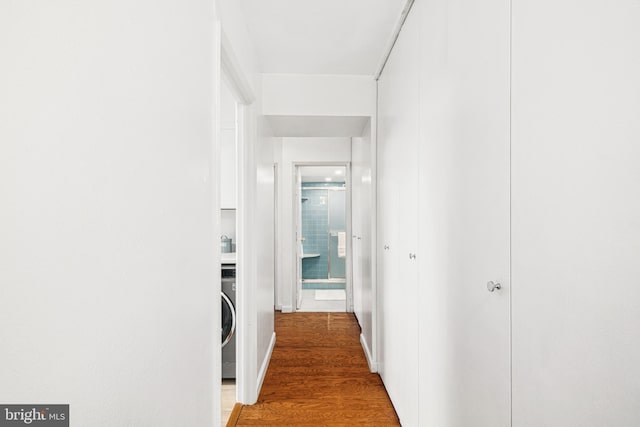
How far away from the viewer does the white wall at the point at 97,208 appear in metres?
0.51

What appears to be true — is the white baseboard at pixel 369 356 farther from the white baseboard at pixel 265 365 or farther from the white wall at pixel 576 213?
the white wall at pixel 576 213

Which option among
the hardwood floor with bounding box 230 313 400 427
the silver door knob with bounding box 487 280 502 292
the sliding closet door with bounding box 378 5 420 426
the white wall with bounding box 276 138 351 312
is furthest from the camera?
the white wall with bounding box 276 138 351 312

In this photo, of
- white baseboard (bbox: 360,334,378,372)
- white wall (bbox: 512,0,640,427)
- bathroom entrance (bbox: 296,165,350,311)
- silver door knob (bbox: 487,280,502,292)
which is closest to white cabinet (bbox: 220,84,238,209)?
white baseboard (bbox: 360,334,378,372)

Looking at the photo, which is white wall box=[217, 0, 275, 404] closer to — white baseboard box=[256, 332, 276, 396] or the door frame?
white baseboard box=[256, 332, 276, 396]

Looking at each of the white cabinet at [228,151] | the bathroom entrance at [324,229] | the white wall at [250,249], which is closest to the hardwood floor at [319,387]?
the white wall at [250,249]

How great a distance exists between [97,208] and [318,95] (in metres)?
2.62

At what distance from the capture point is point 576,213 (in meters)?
0.72

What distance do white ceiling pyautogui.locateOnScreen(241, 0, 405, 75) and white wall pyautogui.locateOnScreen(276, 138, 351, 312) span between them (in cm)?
187

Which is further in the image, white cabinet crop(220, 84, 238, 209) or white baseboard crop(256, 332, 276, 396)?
white cabinet crop(220, 84, 238, 209)

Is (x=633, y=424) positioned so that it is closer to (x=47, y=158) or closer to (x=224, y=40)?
(x=47, y=158)

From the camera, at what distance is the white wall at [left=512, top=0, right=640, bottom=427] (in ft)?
2.02

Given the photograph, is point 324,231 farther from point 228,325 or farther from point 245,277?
point 245,277

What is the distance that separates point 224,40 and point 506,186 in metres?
1.33

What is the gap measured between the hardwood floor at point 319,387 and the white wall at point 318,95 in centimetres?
215
